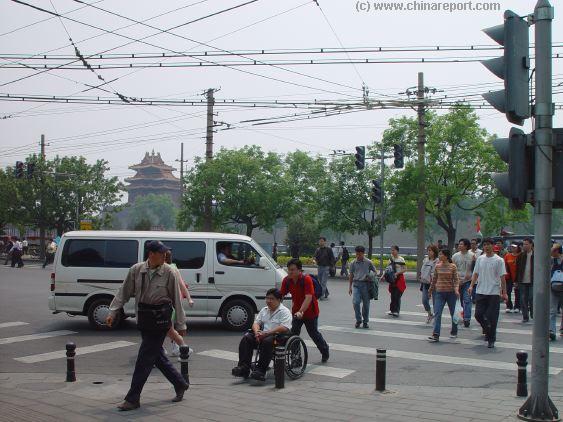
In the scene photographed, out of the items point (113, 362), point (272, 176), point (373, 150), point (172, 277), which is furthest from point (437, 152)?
point (172, 277)

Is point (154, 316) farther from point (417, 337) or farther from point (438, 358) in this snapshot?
point (417, 337)

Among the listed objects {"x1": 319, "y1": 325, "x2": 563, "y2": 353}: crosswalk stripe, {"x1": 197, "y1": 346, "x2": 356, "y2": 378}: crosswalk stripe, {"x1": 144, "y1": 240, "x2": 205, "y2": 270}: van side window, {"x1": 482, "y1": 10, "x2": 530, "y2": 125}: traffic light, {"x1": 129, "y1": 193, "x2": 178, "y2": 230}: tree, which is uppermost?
{"x1": 129, "y1": 193, "x2": 178, "y2": 230}: tree

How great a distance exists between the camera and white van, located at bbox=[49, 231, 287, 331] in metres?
13.2

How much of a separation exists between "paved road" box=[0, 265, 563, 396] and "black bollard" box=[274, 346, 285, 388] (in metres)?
0.89

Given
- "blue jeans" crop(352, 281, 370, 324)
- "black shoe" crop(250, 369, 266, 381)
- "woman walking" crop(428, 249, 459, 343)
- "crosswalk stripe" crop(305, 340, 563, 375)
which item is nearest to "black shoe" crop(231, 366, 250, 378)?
"black shoe" crop(250, 369, 266, 381)

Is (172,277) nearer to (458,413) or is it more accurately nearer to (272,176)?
(458,413)

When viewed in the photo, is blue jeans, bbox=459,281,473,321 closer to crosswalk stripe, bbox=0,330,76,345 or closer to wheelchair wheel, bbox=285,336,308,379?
wheelchair wheel, bbox=285,336,308,379

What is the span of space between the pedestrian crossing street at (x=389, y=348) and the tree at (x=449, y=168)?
58.7ft

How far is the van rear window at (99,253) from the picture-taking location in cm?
1324

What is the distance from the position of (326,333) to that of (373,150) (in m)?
23.6

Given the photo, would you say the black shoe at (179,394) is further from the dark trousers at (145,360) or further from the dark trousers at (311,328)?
the dark trousers at (311,328)

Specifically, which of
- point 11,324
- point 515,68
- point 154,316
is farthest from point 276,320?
point 11,324

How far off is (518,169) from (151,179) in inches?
4982

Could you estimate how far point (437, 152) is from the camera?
106 feet
